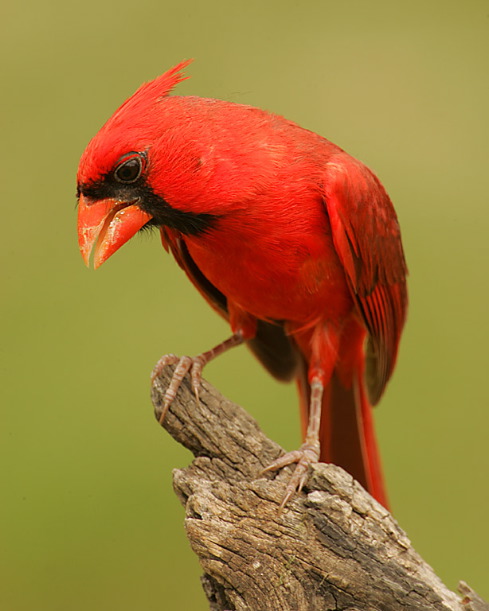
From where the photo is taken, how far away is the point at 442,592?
8.45 feet

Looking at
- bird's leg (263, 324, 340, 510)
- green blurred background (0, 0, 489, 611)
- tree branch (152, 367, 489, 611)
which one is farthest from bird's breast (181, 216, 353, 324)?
green blurred background (0, 0, 489, 611)

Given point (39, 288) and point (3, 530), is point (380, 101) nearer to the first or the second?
point (39, 288)

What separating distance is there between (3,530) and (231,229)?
7.40 feet

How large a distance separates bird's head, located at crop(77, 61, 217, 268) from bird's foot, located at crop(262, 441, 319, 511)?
2.52 ft

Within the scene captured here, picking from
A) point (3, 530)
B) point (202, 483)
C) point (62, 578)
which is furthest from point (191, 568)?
point (202, 483)

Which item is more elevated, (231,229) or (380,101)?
(380,101)

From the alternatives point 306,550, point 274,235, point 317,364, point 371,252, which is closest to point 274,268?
point 274,235

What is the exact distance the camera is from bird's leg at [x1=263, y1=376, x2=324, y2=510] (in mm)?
2738

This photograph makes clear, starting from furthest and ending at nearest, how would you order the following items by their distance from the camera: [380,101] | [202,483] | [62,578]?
[380,101]
[62,578]
[202,483]

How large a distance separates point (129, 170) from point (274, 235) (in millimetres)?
526

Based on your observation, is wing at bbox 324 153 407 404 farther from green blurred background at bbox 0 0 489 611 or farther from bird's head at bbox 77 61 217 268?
green blurred background at bbox 0 0 489 611

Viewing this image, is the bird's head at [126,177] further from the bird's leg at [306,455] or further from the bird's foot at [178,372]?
the bird's leg at [306,455]

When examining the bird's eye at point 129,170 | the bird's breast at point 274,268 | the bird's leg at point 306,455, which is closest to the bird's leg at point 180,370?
the bird's breast at point 274,268

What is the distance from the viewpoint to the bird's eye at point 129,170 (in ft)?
8.38
